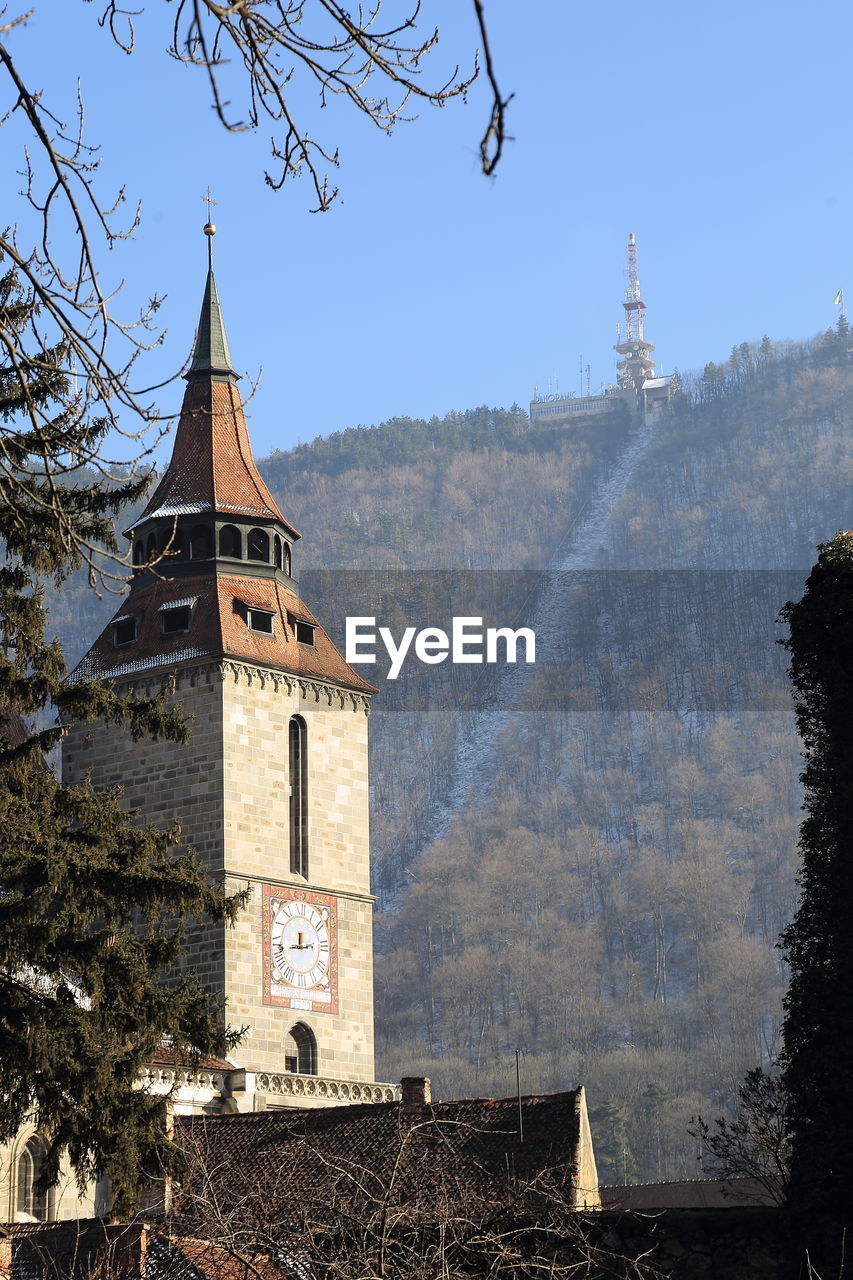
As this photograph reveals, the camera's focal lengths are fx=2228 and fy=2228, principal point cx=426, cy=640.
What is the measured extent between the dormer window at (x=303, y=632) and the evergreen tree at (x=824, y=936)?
22816mm

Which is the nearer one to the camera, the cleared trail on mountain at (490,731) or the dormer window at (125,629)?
the dormer window at (125,629)

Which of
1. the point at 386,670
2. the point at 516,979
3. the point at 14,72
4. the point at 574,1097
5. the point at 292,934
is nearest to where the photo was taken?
the point at 14,72

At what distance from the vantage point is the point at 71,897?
22516 mm

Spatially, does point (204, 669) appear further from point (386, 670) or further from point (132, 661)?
A: point (386, 670)

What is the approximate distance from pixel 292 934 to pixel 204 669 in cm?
549

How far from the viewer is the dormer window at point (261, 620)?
148 feet

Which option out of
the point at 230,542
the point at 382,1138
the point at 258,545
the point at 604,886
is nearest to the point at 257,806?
the point at 230,542

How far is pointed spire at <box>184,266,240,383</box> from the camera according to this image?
48.5m

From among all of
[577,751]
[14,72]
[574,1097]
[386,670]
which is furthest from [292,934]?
[386,670]

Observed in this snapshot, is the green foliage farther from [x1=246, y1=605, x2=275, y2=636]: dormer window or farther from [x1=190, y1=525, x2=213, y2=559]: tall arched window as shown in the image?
[x1=190, y1=525, x2=213, y2=559]: tall arched window
